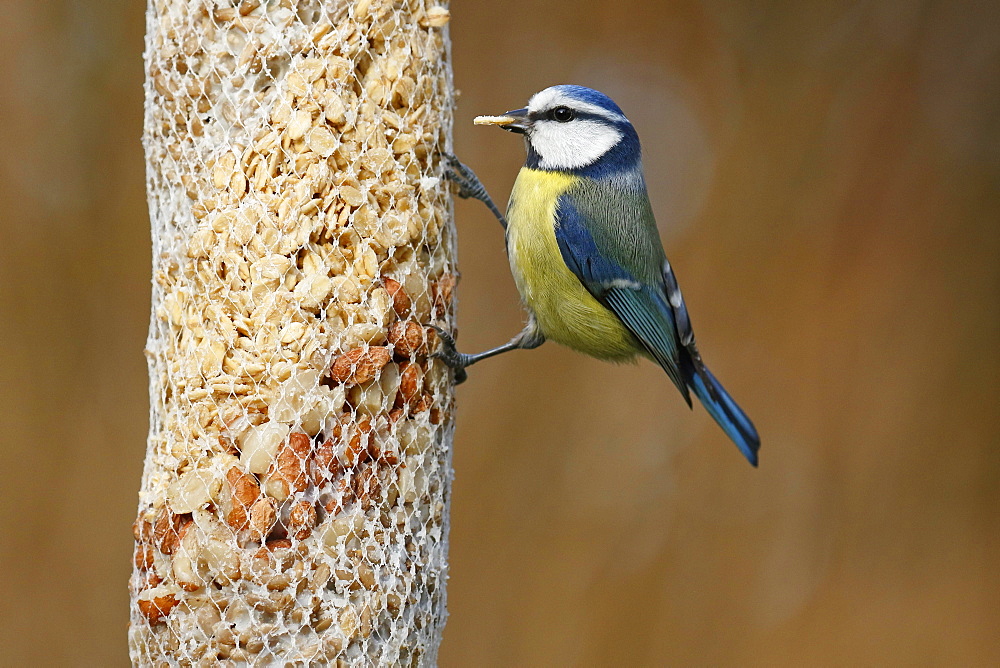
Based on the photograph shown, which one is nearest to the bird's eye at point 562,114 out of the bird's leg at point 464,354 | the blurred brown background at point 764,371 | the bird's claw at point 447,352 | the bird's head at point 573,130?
the bird's head at point 573,130

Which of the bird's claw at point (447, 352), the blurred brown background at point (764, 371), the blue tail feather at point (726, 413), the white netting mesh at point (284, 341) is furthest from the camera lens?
the blurred brown background at point (764, 371)

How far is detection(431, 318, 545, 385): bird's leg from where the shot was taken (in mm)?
1216

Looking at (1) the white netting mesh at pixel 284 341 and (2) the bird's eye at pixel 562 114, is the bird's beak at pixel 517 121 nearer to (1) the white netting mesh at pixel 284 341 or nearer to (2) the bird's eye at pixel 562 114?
(2) the bird's eye at pixel 562 114

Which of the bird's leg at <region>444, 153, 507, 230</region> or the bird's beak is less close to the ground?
the bird's beak

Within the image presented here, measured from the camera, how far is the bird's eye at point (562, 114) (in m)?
1.47

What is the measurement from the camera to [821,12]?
2.29m

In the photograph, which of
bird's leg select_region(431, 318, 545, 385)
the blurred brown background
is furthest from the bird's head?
the blurred brown background

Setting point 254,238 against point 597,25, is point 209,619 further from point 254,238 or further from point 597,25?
point 597,25

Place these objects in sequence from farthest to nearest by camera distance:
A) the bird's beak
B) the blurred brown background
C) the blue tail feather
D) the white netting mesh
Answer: the blurred brown background
the blue tail feather
the bird's beak
the white netting mesh

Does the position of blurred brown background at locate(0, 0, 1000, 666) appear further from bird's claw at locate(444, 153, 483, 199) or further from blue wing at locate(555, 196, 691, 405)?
bird's claw at locate(444, 153, 483, 199)

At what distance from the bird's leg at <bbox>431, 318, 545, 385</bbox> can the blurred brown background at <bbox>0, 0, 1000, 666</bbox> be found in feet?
1.90

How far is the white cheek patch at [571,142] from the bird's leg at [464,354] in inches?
11.2

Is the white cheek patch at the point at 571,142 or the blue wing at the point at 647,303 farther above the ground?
the white cheek patch at the point at 571,142

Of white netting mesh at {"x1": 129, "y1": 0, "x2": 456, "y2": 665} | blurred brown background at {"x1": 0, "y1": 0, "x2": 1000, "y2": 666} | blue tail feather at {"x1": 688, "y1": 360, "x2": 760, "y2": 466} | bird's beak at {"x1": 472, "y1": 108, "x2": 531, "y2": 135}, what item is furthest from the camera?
blurred brown background at {"x1": 0, "y1": 0, "x2": 1000, "y2": 666}
